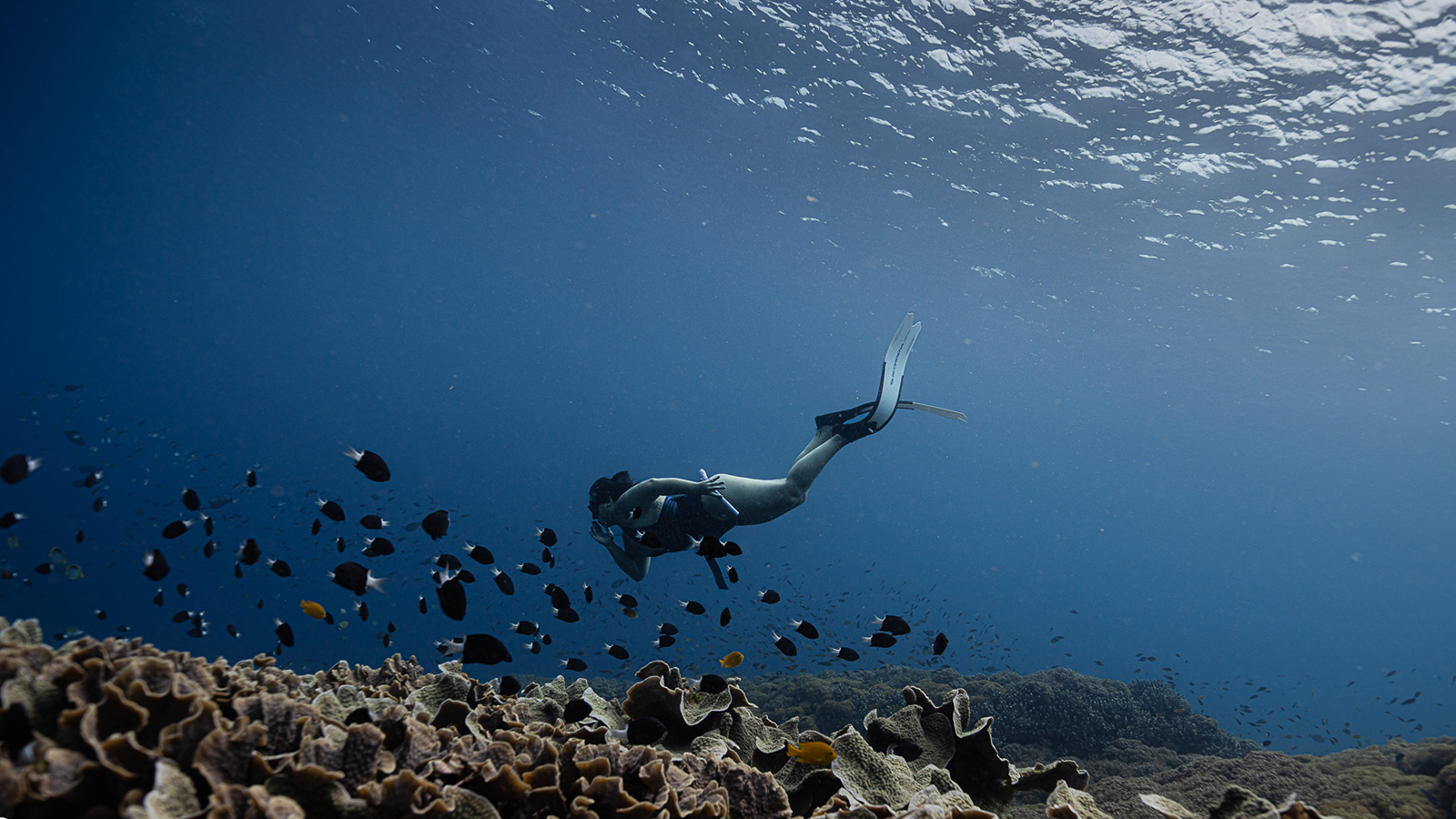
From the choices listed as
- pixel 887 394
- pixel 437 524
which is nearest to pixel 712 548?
pixel 437 524

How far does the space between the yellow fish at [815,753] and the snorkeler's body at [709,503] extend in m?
5.62

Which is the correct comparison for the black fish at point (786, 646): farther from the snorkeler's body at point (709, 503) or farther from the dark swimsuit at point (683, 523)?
the dark swimsuit at point (683, 523)

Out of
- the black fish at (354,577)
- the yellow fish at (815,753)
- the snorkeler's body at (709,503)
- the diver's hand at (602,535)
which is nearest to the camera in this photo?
the yellow fish at (815,753)

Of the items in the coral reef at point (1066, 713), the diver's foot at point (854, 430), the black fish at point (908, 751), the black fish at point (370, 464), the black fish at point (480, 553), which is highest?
the diver's foot at point (854, 430)

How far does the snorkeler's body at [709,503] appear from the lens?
8.84m

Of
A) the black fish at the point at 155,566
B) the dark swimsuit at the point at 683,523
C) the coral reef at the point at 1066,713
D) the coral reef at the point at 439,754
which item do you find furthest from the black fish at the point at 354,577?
the coral reef at the point at 1066,713

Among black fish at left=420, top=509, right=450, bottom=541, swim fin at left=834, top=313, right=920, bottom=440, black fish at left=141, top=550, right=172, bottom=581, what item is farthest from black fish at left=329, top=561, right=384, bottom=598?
swim fin at left=834, top=313, right=920, bottom=440

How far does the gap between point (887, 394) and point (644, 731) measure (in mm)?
7843

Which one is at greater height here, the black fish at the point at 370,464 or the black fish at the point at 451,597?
the black fish at the point at 370,464

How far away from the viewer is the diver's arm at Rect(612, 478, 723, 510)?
8094 mm

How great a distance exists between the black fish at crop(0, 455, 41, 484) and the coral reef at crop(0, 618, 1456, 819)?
3.75 metres

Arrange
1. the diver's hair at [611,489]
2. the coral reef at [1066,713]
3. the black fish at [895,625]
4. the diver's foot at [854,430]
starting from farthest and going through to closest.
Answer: the coral reef at [1066,713] → the diver's foot at [854,430] → the diver's hair at [611,489] → the black fish at [895,625]

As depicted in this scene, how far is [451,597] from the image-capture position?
4.37 meters

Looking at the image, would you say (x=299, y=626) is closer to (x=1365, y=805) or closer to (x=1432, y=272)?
(x=1365, y=805)
